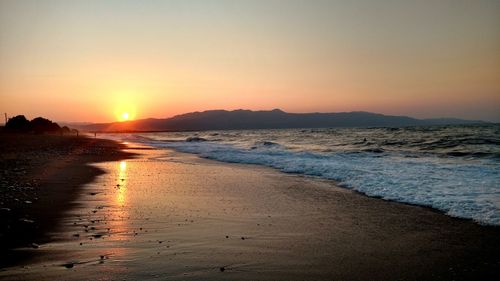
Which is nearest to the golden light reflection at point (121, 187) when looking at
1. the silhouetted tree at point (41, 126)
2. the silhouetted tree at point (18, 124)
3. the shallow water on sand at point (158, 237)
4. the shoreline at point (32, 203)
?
the shallow water on sand at point (158, 237)

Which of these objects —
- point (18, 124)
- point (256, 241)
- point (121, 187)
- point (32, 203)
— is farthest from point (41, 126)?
point (256, 241)

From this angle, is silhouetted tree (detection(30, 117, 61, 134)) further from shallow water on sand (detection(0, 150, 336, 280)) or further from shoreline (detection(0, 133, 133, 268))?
shallow water on sand (detection(0, 150, 336, 280))

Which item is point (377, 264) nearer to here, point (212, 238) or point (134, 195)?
point (212, 238)

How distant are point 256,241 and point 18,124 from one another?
83466 mm

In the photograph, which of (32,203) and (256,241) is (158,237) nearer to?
(256,241)

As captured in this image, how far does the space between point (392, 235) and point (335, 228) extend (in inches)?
43.5

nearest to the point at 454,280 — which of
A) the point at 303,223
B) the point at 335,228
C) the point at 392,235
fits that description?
the point at 392,235

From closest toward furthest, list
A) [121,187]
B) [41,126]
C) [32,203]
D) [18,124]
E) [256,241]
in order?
1. [256,241]
2. [32,203]
3. [121,187]
4. [18,124]
5. [41,126]

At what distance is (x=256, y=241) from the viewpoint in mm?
7047

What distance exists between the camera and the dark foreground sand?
5465mm

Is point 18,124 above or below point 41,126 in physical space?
above

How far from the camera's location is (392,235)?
7.46 metres

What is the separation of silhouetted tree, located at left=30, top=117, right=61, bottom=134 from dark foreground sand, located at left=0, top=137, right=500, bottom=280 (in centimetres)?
7892

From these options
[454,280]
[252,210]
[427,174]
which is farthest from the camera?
[427,174]
